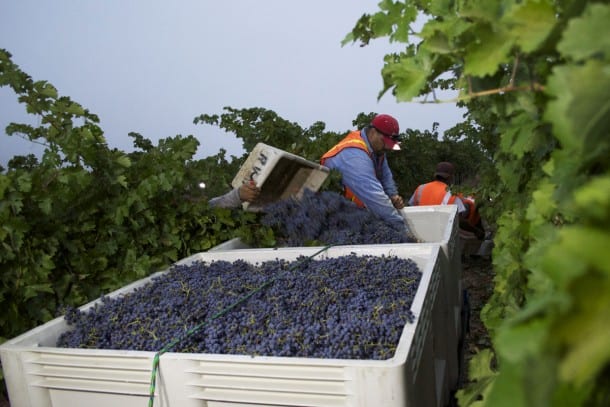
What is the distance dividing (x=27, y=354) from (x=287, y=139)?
435cm

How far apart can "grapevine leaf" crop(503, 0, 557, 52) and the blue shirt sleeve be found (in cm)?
362

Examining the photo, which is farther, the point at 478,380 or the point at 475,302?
the point at 475,302

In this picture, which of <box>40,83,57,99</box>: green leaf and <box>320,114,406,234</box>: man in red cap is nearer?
<box>40,83,57,99</box>: green leaf

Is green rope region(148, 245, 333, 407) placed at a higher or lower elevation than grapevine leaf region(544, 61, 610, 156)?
lower

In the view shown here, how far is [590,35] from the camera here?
46cm

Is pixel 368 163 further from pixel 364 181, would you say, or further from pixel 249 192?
pixel 249 192

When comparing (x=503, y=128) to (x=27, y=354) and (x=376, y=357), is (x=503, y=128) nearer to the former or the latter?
(x=376, y=357)

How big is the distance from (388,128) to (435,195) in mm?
1660

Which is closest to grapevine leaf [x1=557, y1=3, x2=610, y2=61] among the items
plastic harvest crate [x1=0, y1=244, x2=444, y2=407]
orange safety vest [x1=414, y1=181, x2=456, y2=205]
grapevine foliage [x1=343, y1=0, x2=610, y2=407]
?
grapevine foliage [x1=343, y1=0, x2=610, y2=407]

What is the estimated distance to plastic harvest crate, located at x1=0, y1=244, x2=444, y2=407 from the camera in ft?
4.66

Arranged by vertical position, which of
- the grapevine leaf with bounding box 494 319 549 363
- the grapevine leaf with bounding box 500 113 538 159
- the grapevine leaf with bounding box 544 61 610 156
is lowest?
the grapevine leaf with bounding box 494 319 549 363

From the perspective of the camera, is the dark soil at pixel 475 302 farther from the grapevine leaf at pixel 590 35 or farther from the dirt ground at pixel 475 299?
the grapevine leaf at pixel 590 35

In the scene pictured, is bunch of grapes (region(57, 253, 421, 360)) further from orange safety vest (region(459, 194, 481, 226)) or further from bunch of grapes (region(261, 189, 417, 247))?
orange safety vest (region(459, 194, 481, 226))

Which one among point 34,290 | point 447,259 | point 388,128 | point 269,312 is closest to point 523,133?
point 269,312
